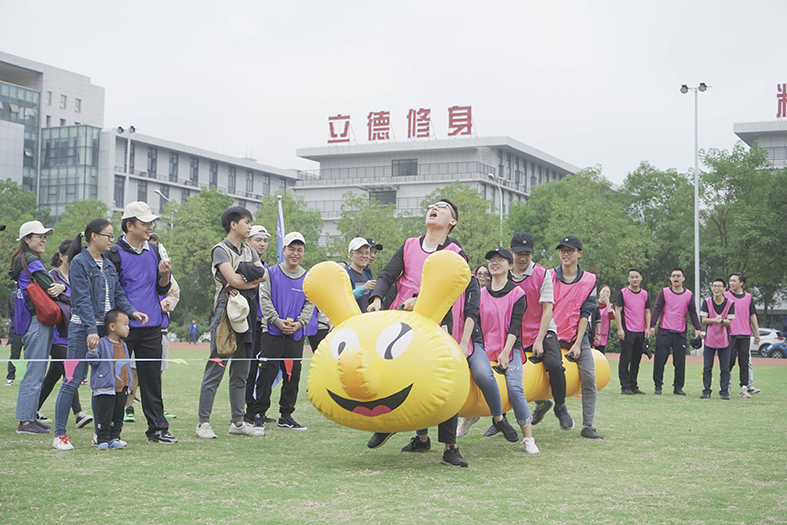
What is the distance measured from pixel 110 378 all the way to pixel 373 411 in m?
2.46

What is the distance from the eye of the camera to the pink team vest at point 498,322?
7.40m

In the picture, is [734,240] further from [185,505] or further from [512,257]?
[185,505]

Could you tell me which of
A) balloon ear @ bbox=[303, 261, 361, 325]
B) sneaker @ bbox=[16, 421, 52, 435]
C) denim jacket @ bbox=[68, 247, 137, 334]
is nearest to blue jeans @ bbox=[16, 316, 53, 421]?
sneaker @ bbox=[16, 421, 52, 435]

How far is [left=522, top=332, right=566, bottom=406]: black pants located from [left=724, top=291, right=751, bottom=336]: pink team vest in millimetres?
6551

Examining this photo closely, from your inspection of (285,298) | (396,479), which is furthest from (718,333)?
(396,479)

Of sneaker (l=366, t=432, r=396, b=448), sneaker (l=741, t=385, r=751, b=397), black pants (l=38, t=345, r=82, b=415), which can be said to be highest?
black pants (l=38, t=345, r=82, b=415)

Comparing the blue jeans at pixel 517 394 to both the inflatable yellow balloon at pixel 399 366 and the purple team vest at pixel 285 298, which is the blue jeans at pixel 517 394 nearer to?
the inflatable yellow balloon at pixel 399 366

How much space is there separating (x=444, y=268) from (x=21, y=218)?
52.8 m

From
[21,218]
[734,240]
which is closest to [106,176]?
[21,218]

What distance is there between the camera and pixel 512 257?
784 cm

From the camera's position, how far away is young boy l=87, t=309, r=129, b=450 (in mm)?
6824

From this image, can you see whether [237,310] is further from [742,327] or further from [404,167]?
[404,167]

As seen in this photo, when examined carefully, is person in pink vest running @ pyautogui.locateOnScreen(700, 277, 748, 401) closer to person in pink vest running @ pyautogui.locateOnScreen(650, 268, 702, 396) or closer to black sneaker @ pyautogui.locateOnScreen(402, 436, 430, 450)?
person in pink vest running @ pyautogui.locateOnScreen(650, 268, 702, 396)

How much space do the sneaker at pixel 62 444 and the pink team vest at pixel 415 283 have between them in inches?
118
